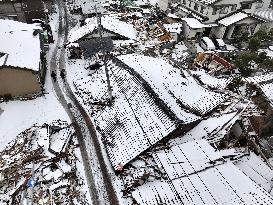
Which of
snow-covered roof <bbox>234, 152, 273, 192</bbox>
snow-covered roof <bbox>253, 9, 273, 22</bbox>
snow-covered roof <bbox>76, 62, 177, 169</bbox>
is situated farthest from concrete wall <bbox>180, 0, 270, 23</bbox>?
snow-covered roof <bbox>234, 152, 273, 192</bbox>

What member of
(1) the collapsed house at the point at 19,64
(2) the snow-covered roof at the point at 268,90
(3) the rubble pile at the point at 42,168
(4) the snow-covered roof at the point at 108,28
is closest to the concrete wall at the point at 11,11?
(4) the snow-covered roof at the point at 108,28

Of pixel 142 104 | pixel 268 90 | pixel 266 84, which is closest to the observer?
pixel 268 90

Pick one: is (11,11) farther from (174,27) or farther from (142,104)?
(142,104)

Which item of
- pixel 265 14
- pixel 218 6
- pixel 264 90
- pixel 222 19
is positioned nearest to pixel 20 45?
pixel 264 90

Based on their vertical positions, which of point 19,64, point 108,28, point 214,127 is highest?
point 108,28

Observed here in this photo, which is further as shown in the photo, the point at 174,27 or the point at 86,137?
the point at 174,27

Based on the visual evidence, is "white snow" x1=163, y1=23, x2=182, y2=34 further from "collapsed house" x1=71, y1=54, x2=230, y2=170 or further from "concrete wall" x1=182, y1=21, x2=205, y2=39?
"collapsed house" x1=71, y1=54, x2=230, y2=170

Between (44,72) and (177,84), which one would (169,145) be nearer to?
(177,84)
